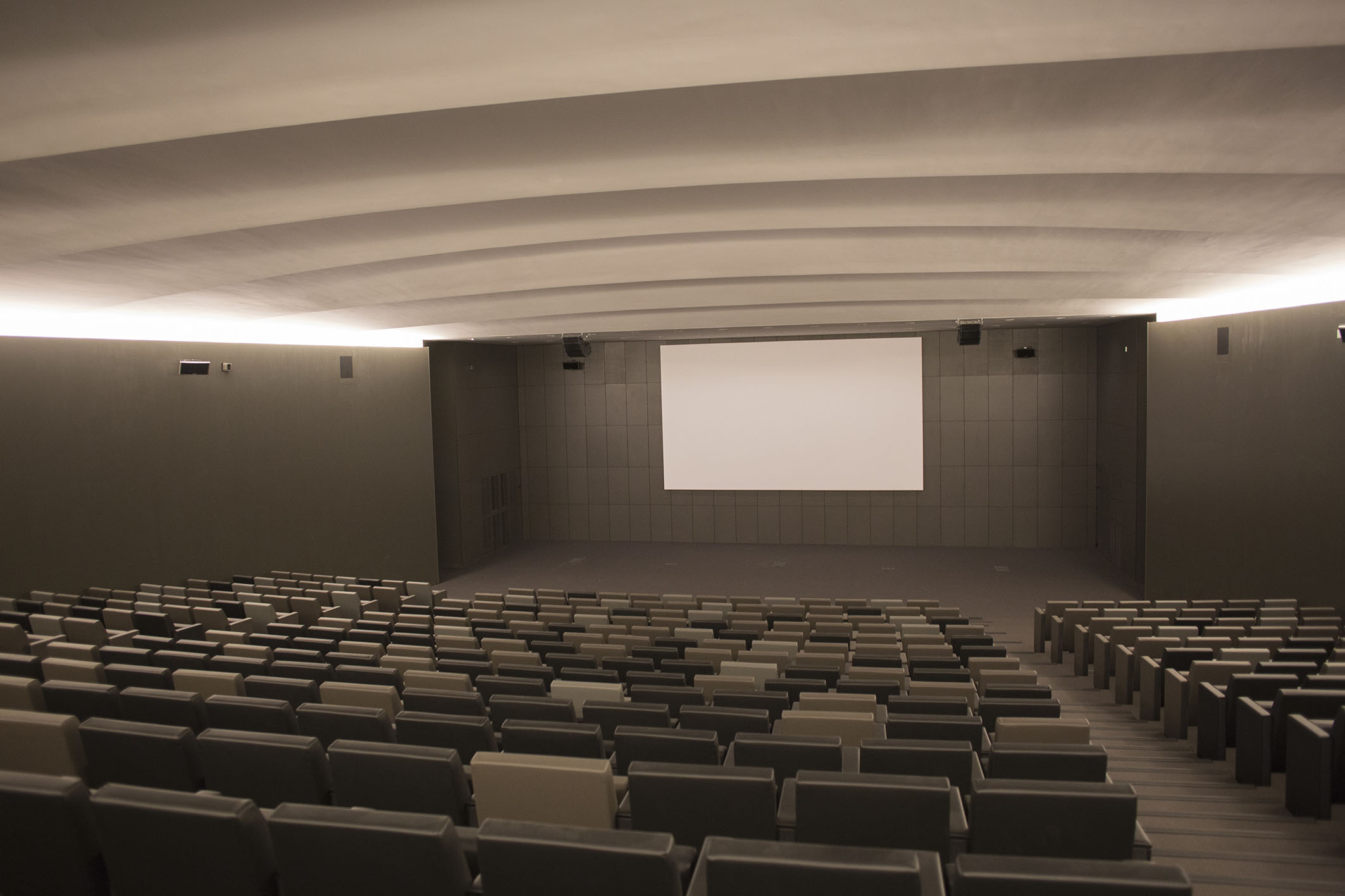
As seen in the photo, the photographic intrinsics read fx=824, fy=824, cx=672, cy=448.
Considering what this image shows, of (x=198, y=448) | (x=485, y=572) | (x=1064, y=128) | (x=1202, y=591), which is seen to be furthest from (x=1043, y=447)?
(x=198, y=448)

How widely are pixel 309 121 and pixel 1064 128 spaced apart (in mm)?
4634

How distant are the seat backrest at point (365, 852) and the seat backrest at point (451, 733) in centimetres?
166

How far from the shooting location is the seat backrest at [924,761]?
3.65 meters

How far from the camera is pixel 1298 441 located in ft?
33.7

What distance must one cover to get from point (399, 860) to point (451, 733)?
1.83 meters

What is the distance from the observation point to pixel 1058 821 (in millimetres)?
2797

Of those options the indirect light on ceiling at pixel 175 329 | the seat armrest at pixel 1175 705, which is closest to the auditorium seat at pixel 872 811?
the seat armrest at pixel 1175 705

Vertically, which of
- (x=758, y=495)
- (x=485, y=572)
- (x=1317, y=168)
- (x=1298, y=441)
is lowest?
(x=485, y=572)

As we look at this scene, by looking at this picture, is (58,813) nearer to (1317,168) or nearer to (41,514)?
(1317,168)

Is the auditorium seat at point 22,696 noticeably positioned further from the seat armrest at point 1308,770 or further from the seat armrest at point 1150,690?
the seat armrest at point 1150,690

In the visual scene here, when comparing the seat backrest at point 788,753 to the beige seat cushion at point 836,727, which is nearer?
the seat backrest at point 788,753

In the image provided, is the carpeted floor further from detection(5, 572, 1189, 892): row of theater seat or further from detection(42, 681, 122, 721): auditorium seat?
detection(42, 681, 122, 721): auditorium seat

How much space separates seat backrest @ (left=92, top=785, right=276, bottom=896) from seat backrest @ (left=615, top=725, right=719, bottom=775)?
1.67m

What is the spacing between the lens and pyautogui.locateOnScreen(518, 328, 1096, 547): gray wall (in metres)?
17.9
